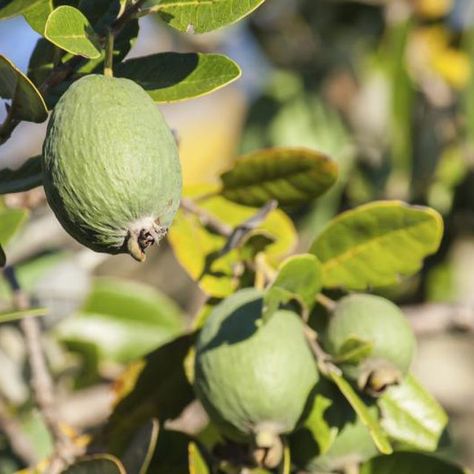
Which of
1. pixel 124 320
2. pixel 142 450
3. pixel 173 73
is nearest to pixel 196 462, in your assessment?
pixel 142 450

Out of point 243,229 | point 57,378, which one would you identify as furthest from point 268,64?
point 243,229

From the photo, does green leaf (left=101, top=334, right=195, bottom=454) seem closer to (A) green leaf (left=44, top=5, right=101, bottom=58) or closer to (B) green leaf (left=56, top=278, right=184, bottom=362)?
(A) green leaf (left=44, top=5, right=101, bottom=58)

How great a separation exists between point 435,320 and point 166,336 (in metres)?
0.65

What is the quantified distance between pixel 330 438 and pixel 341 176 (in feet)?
5.23

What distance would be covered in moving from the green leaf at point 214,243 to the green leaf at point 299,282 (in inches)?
4.8

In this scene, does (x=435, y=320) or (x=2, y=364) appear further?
(x=2, y=364)

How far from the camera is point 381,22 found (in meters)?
2.98

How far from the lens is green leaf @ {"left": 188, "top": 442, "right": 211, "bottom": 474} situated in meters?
1.08

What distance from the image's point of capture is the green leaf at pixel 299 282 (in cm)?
105

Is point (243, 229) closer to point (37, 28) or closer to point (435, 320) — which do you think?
point (37, 28)

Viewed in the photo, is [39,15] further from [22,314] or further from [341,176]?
[341,176]

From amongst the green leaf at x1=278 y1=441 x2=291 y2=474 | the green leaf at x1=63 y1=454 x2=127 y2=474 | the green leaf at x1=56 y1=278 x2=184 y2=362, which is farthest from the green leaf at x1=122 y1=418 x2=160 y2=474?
the green leaf at x1=56 y1=278 x2=184 y2=362

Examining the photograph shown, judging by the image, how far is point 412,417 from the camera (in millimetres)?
1162

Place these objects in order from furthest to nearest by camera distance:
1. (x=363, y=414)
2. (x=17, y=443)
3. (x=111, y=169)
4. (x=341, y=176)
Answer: (x=341, y=176) < (x=17, y=443) < (x=363, y=414) < (x=111, y=169)
